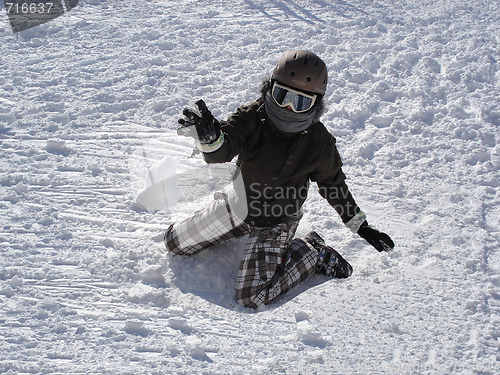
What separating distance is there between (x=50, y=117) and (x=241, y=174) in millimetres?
2321

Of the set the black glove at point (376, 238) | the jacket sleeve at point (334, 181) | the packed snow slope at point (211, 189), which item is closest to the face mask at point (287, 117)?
the jacket sleeve at point (334, 181)

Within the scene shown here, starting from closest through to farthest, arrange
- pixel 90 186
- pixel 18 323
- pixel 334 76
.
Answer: pixel 18 323
pixel 90 186
pixel 334 76

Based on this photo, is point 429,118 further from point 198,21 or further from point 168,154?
point 198,21

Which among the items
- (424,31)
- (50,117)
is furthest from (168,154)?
(424,31)

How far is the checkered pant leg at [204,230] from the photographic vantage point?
345 cm

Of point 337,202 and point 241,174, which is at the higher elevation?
point 241,174

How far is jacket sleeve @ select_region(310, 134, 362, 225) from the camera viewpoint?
10.6 feet

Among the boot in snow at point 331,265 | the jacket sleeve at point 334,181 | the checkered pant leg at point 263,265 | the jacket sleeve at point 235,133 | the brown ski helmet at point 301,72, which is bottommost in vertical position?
the boot in snow at point 331,265

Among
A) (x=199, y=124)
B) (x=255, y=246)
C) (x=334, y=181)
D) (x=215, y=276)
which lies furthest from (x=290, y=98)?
(x=215, y=276)

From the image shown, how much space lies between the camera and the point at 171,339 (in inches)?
111

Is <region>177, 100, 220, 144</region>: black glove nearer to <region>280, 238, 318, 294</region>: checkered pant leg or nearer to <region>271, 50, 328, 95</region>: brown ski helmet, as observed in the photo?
<region>271, 50, 328, 95</region>: brown ski helmet

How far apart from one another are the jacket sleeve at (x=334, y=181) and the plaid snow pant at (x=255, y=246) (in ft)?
1.03

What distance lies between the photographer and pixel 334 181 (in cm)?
→ 335

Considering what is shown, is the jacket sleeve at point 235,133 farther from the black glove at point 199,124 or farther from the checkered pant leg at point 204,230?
the checkered pant leg at point 204,230
